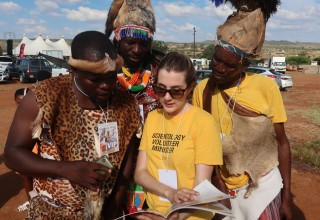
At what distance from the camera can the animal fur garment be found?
8.36ft

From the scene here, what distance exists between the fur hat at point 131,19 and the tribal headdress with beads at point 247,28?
0.53 m

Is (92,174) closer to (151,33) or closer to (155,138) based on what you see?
(155,138)

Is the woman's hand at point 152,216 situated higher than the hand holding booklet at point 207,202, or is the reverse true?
the hand holding booklet at point 207,202

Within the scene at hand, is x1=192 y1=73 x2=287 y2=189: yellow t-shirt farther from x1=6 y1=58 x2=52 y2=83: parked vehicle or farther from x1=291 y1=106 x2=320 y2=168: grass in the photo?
x1=6 y1=58 x2=52 y2=83: parked vehicle

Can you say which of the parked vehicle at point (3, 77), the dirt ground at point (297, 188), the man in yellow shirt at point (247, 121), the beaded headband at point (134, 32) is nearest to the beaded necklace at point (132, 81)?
the beaded headband at point (134, 32)

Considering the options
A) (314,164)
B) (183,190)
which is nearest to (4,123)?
(314,164)

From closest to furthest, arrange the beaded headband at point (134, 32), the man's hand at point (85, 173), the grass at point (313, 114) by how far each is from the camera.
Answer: the man's hand at point (85, 173)
the beaded headband at point (134, 32)
the grass at point (313, 114)

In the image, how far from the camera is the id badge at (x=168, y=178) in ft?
7.03

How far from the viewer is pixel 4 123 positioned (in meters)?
11.7

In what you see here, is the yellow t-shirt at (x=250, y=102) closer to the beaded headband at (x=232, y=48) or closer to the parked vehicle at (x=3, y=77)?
the beaded headband at (x=232, y=48)

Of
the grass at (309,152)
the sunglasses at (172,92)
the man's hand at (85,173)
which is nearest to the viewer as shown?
the man's hand at (85,173)

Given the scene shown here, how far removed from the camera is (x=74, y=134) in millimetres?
2084

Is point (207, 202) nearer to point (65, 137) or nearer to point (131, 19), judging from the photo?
point (65, 137)

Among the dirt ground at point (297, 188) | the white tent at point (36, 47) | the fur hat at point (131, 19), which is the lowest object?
the dirt ground at point (297, 188)
